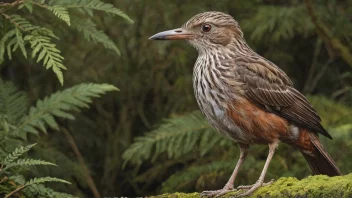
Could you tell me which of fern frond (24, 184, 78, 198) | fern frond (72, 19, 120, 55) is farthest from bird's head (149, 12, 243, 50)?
fern frond (24, 184, 78, 198)

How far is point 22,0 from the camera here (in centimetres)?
543

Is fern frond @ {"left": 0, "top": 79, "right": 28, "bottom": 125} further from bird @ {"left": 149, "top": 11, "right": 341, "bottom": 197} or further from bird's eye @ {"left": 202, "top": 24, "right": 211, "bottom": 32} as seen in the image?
bird's eye @ {"left": 202, "top": 24, "right": 211, "bottom": 32}

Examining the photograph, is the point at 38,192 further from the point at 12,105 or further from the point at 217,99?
the point at 217,99

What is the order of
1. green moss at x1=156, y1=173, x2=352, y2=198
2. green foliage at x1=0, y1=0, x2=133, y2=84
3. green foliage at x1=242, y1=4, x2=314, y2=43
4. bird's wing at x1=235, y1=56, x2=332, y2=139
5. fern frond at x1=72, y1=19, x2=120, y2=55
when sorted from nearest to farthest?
1. green moss at x1=156, y1=173, x2=352, y2=198
2. green foliage at x1=0, y1=0, x2=133, y2=84
3. fern frond at x1=72, y1=19, x2=120, y2=55
4. bird's wing at x1=235, y1=56, x2=332, y2=139
5. green foliage at x1=242, y1=4, x2=314, y2=43

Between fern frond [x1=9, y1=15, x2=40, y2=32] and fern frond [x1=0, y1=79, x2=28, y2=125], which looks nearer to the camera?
fern frond [x1=9, y1=15, x2=40, y2=32]

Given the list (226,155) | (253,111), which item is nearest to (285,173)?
(226,155)

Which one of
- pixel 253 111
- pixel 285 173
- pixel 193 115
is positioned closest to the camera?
pixel 253 111

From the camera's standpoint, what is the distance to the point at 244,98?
19.2 ft

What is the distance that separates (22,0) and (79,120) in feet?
10.8

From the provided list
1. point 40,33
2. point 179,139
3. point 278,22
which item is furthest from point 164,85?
point 40,33

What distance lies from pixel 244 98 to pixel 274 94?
38 cm

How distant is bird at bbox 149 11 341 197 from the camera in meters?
5.80

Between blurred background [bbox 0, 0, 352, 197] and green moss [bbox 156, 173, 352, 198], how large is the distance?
2.59 meters

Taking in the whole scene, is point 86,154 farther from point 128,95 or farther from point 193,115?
point 193,115
